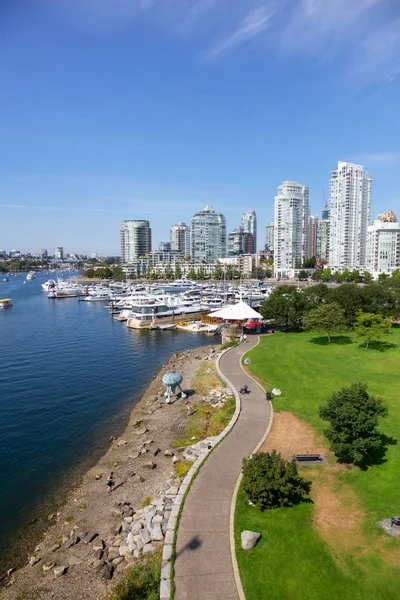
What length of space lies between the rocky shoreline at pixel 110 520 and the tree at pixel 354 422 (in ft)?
27.2

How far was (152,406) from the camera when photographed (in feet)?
118

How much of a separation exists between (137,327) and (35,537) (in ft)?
202

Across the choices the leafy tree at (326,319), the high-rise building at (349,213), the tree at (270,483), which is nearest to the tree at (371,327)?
the leafy tree at (326,319)

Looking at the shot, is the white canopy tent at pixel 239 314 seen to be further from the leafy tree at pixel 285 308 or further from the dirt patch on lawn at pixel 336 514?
the dirt patch on lawn at pixel 336 514

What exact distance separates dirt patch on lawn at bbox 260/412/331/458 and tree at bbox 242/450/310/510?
444cm

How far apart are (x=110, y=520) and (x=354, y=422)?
541 inches

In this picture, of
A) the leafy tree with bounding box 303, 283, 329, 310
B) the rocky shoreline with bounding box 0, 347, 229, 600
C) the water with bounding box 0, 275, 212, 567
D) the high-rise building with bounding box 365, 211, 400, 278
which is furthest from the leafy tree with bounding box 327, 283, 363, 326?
the high-rise building with bounding box 365, 211, 400, 278

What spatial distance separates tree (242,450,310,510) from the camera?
17016 mm

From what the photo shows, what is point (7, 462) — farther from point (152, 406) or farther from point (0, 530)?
point (152, 406)

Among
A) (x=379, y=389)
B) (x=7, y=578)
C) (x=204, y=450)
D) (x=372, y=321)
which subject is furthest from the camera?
(x=372, y=321)

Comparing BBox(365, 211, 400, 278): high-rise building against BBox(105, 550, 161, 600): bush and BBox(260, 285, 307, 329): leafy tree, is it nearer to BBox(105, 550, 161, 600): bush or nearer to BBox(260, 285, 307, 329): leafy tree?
BBox(260, 285, 307, 329): leafy tree

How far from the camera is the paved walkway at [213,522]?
13312 millimetres

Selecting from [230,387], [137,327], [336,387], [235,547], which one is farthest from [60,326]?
[235,547]

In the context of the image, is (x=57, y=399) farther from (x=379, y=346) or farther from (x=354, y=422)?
(x=379, y=346)
